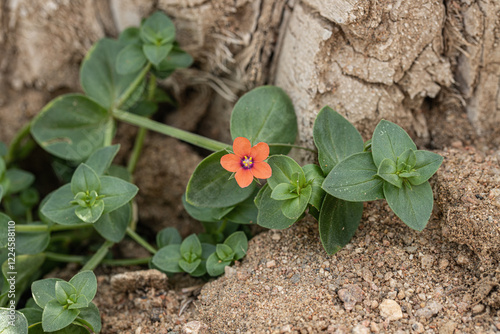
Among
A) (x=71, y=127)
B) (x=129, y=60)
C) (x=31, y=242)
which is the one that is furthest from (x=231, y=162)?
(x=71, y=127)

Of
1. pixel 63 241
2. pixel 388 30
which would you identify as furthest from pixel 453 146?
pixel 63 241

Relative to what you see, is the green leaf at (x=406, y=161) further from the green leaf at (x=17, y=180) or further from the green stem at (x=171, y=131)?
the green leaf at (x=17, y=180)

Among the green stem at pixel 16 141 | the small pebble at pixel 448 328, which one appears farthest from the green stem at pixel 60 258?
the small pebble at pixel 448 328

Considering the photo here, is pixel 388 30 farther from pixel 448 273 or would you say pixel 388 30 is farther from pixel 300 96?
pixel 448 273

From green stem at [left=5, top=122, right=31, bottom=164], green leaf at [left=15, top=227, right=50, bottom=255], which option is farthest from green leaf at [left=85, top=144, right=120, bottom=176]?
green stem at [left=5, top=122, right=31, bottom=164]

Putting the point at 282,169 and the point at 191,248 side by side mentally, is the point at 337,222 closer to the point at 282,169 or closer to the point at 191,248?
the point at 282,169
